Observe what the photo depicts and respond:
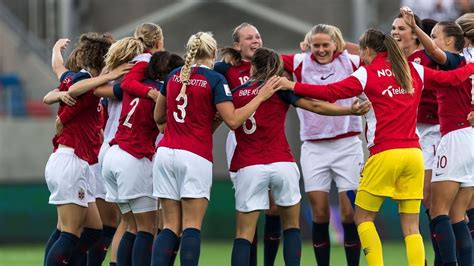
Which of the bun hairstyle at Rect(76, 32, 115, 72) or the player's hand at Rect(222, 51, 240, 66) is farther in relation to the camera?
the bun hairstyle at Rect(76, 32, 115, 72)

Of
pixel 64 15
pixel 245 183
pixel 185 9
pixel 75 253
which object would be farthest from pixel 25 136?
pixel 245 183

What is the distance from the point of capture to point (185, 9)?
71.7 feet

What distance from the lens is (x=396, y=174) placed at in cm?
915

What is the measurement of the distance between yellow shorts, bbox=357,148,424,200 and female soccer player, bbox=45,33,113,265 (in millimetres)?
2484

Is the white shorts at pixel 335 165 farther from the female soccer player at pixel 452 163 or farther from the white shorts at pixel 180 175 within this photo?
the white shorts at pixel 180 175

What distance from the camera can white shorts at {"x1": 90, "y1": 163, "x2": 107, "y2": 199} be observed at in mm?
10570

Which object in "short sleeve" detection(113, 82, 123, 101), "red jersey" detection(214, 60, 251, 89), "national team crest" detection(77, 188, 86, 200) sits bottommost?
"national team crest" detection(77, 188, 86, 200)

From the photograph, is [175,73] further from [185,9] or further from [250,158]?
[185,9]

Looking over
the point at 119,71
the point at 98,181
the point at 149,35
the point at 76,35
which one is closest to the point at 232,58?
the point at 149,35

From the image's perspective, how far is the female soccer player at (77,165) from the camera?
9.59 m

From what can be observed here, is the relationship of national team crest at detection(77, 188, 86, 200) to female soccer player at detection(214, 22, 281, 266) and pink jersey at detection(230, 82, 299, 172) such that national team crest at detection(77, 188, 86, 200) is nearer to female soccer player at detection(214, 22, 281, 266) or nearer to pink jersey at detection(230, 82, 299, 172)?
female soccer player at detection(214, 22, 281, 266)

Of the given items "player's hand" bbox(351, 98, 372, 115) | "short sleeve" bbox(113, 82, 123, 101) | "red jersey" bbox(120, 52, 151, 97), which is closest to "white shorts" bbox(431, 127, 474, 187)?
"player's hand" bbox(351, 98, 372, 115)

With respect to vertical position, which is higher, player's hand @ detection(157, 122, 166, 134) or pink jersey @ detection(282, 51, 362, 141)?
pink jersey @ detection(282, 51, 362, 141)

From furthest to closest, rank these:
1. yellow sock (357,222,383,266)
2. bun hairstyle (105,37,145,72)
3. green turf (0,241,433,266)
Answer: green turf (0,241,433,266) → bun hairstyle (105,37,145,72) → yellow sock (357,222,383,266)
